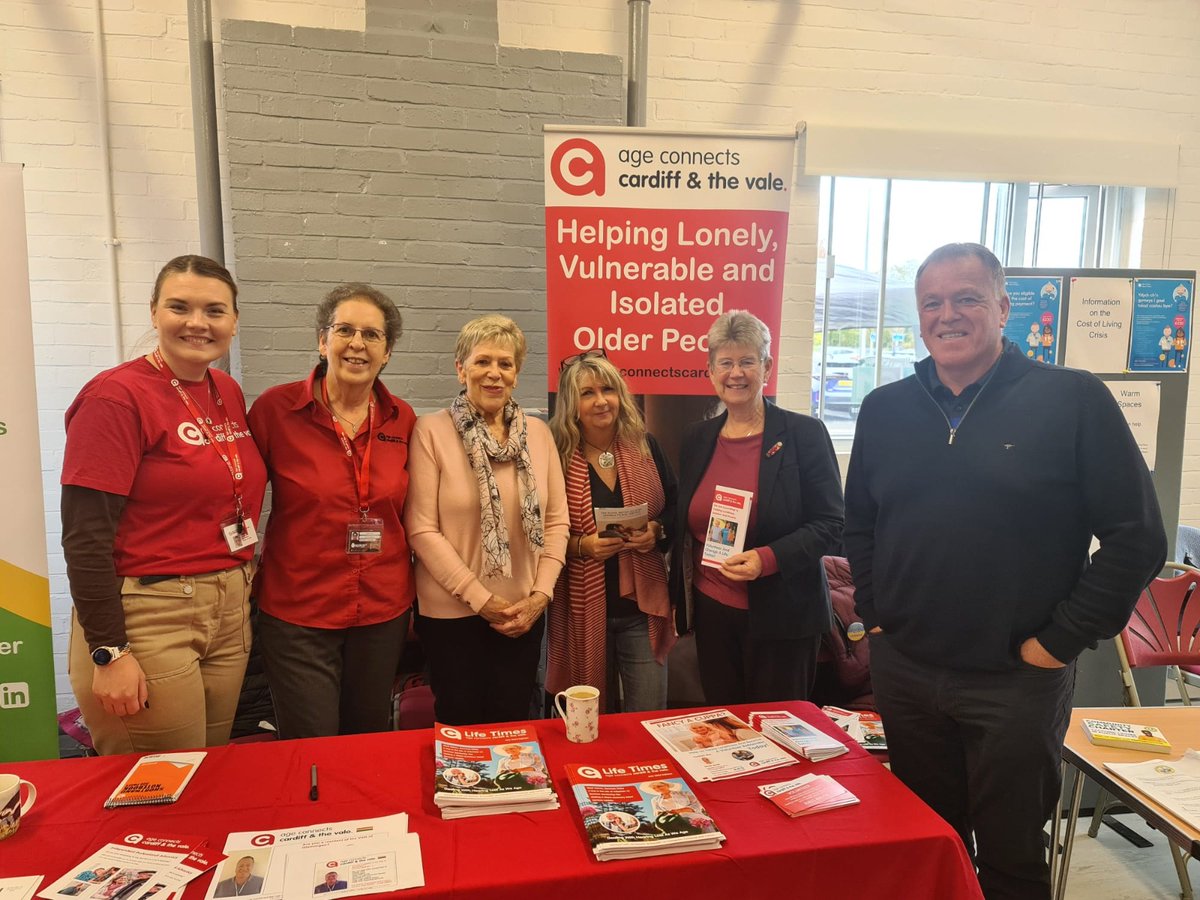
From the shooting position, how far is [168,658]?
177 centimetres

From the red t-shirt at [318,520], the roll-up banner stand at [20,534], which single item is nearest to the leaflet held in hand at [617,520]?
the red t-shirt at [318,520]

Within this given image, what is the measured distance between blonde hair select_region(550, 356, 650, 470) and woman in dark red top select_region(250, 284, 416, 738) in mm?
534

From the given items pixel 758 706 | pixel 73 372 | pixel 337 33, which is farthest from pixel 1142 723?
pixel 73 372

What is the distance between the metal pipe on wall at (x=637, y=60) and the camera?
10.8ft

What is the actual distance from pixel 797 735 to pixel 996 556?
1.85 feet

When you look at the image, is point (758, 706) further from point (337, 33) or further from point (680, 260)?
point (337, 33)

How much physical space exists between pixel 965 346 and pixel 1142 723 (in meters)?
1.17

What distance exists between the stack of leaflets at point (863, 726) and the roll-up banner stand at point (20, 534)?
2.40 m

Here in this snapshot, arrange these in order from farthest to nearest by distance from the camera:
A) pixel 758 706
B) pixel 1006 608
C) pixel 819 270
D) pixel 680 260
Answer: pixel 819 270 < pixel 680 260 < pixel 758 706 < pixel 1006 608

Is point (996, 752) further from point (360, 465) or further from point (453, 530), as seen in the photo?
point (360, 465)

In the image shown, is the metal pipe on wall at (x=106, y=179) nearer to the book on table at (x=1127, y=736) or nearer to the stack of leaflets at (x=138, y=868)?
the stack of leaflets at (x=138, y=868)

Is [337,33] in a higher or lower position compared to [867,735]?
higher

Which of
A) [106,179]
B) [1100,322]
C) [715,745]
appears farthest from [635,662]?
[106,179]

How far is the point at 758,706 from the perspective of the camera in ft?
5.95
